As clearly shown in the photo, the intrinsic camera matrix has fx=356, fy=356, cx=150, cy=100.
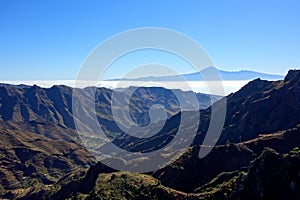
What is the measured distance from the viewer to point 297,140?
99.7 meters

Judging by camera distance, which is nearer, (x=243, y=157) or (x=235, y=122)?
(x=243, y=157)

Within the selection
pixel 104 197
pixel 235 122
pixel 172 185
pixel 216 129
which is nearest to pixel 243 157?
pixel 172 185

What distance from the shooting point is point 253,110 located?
552 ft

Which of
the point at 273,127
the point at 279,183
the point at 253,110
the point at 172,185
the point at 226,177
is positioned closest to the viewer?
the point at 279,183

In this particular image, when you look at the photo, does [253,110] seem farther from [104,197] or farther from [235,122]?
[104,197]

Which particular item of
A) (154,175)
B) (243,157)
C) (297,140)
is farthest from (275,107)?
(154,175)

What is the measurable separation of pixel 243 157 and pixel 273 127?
56.9 meters

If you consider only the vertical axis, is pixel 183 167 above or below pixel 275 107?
below

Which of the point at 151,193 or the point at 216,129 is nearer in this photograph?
the point at 151,193

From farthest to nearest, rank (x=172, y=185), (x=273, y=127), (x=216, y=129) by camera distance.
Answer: (x=216, y=129) → (x=273, y=127) → (x=172, y=185)

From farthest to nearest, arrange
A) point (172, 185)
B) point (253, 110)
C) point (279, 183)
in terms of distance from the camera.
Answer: point (253, 110) < point (172, 185) < point (279, 183)

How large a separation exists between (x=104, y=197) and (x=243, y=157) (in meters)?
37.5

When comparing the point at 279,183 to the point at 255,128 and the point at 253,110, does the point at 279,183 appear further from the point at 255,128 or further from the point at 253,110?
the point at 253,110

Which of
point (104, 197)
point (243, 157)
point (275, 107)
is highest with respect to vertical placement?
point (275, 107)
